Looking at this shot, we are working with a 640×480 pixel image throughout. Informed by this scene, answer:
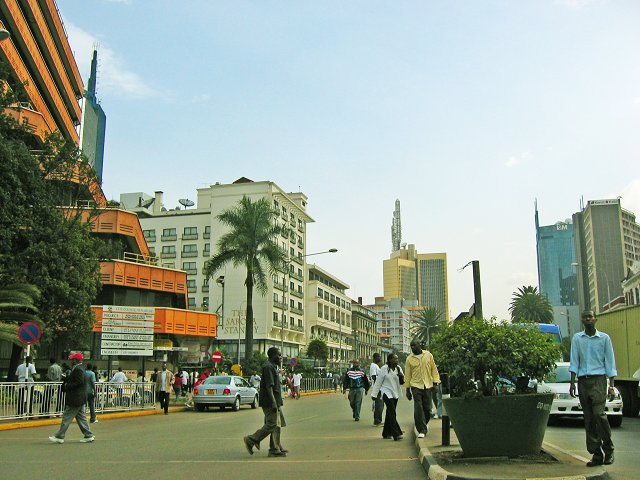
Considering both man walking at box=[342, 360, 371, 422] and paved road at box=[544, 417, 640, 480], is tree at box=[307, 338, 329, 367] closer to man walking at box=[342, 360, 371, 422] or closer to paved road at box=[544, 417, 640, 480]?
man walking at box=[342, 360, 371, 422]

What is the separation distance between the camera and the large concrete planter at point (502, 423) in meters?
8.45

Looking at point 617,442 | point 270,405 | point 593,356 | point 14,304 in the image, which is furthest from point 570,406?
point 14,304

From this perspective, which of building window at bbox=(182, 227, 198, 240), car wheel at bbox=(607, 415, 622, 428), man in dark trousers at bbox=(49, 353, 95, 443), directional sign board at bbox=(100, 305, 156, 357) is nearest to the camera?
man in dark trousers at bbox=(49, 353, 95, 443)

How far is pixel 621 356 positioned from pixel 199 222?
243 ft

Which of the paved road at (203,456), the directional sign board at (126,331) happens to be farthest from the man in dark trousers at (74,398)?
the directional sign board at (126,331)

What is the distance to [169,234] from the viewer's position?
90.8m

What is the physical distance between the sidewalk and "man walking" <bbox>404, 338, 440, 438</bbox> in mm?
2618

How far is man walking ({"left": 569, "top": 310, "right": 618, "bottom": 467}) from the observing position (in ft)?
27.2

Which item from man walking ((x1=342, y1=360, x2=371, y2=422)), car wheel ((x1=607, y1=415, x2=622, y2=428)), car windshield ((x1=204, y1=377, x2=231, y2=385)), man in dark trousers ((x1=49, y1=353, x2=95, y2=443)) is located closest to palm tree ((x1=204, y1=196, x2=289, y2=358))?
car windshield ((x1=204, y1=377, x2=231, y2=385))

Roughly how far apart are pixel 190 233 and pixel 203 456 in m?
80.0

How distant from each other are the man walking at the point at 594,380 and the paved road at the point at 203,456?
2.19 m

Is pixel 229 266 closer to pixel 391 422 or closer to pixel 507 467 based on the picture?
pixel 391 422

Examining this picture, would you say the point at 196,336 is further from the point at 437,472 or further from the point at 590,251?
the point at 590,251

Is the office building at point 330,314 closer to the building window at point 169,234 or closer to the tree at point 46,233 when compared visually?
the building window at point 169,234
